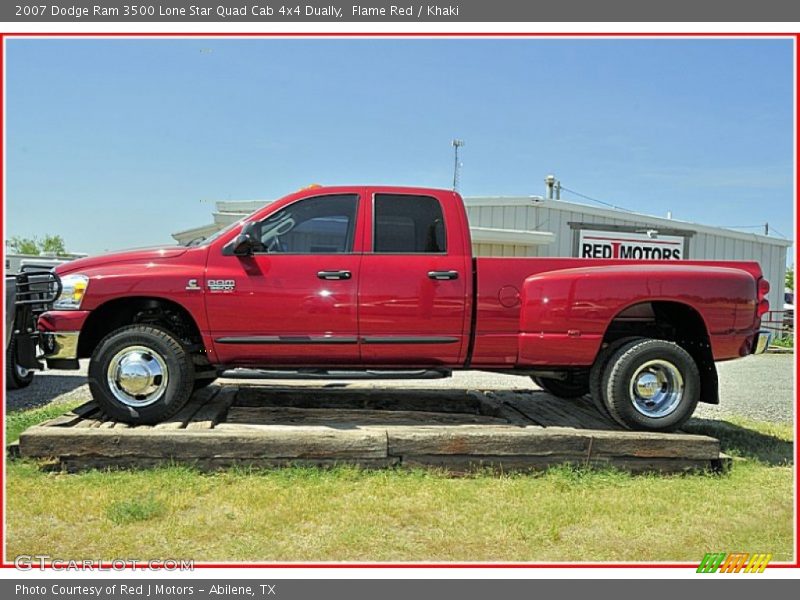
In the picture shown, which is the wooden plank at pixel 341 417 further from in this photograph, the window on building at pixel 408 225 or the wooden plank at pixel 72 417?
the window on building at pixel 408 225

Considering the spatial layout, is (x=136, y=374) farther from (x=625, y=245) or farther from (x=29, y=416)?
(x=625, y=245)

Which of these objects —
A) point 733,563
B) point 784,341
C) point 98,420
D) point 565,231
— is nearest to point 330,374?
point 98,420

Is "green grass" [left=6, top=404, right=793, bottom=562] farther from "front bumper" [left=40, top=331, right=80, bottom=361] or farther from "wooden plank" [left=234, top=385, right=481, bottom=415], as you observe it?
"wooden plank" [left=234, top=385, right=481, bottom=415]

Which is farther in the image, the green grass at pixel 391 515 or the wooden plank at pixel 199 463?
the wooden plank at pixel 199 463

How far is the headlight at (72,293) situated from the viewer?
17.7 feet

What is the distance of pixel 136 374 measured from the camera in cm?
537

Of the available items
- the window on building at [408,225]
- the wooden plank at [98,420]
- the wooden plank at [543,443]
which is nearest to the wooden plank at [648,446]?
the wooden plank at [543,443]

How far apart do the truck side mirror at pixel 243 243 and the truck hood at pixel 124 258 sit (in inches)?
15.5

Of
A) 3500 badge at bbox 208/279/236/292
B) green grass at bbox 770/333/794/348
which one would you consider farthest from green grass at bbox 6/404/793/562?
green grass at bbox 770/333/794/348

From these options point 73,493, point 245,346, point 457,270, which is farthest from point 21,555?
point 457,270

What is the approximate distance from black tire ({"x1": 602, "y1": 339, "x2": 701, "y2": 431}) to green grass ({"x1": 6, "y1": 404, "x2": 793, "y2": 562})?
1.57 ft

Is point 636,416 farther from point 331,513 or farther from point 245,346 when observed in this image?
point 245,346

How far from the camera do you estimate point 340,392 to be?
6820 mm

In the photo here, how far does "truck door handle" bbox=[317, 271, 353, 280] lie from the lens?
5.41m
